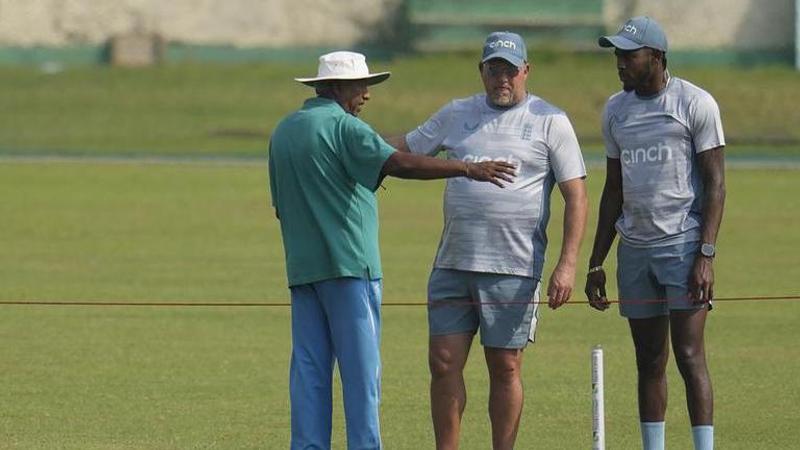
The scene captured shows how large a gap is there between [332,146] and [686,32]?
51.6 metres

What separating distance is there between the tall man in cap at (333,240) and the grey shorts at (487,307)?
1.67 feet

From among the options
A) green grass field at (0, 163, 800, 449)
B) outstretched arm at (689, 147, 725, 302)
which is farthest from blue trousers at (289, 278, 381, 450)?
green grass field at (0, 163, 800, 449)

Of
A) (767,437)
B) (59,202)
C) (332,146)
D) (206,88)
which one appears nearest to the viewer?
(332,146)

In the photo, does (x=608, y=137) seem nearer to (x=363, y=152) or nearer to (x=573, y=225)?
(x=573, y=225)

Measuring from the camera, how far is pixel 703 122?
942 cm

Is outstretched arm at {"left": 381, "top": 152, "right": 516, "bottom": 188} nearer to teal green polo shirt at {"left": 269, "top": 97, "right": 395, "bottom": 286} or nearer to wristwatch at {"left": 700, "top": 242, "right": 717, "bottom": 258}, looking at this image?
teal green polo shirt at {"left": 269, "top": 97, "right": 395, "bottom": 286}

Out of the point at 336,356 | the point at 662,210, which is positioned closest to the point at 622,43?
the point at 662,210

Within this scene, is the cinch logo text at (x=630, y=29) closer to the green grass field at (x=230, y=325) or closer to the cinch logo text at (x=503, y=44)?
the cinch logo text at (x=503, y=44)

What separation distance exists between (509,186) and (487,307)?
60 centimetres

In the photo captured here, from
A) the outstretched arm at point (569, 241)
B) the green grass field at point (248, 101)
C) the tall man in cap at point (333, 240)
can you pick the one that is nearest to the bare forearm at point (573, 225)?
the outstretched arm at point (569, 241)

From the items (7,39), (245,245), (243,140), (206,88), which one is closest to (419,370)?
(245,245)

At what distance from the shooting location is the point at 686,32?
59438 millimetres

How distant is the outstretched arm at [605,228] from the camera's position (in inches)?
386

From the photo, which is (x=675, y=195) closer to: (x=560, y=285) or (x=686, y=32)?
(x=560, y=285)
